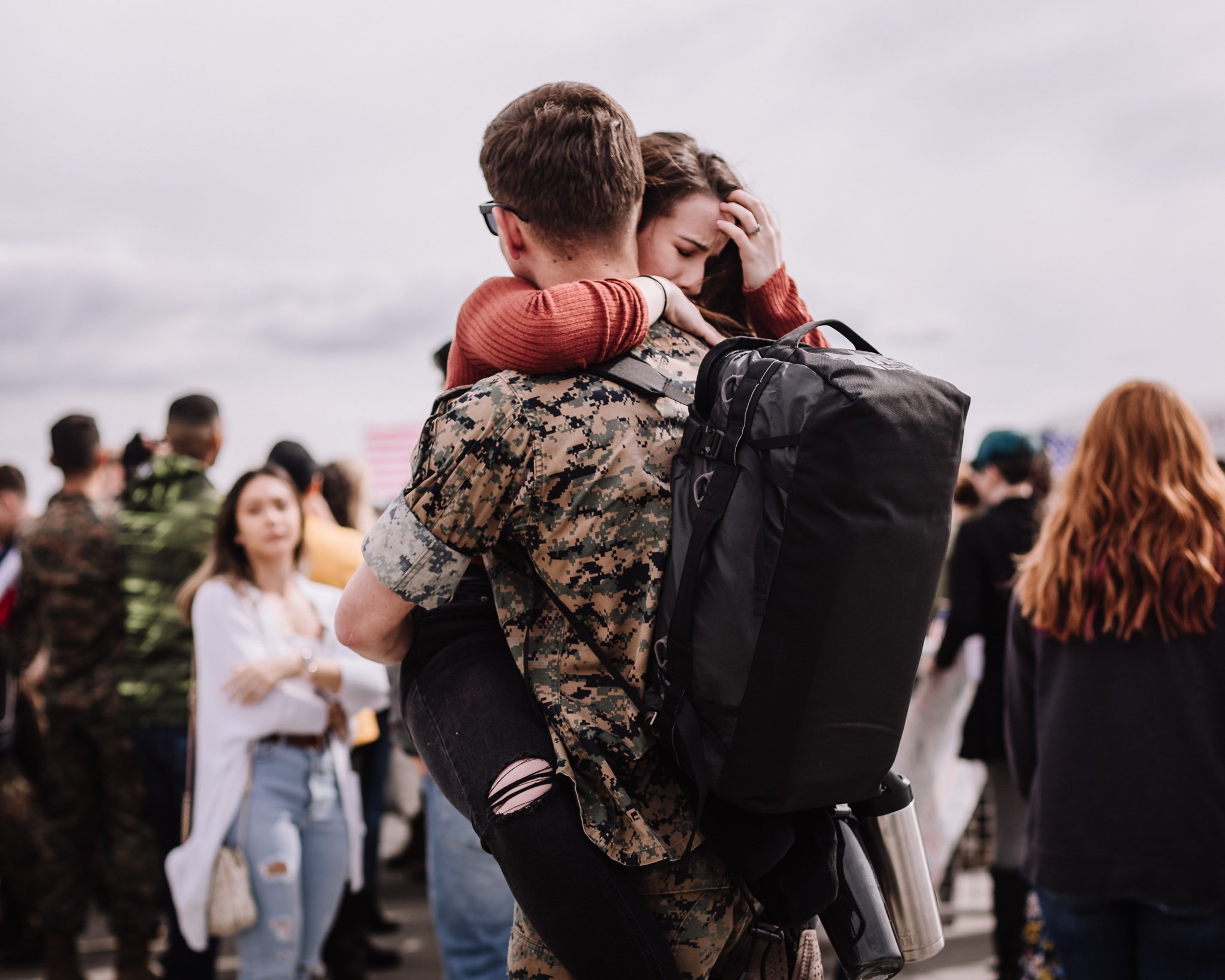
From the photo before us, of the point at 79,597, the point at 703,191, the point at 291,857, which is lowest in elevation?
the point at 291,857

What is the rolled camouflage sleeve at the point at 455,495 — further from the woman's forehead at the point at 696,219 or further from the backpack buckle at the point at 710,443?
the woman's forehead at the point at 696,219

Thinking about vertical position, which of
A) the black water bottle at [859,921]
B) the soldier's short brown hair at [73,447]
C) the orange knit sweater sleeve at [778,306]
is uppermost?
the soldier's short brown hair at [73,447]

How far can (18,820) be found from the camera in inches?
225

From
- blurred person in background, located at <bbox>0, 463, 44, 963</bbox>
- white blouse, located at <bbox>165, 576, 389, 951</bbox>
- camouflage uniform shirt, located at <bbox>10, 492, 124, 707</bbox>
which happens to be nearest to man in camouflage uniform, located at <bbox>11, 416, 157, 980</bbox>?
camouflage uniform shirt, located at <bbox>10, 492, 124, 707</bbox>

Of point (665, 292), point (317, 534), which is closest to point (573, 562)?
point (665, 292)

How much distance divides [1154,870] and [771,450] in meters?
2.02

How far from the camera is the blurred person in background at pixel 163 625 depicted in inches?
192

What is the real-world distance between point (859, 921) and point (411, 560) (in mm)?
912

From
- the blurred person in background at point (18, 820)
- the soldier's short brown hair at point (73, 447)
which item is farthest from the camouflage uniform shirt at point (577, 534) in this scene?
the blurred person in background at point (18, 820)

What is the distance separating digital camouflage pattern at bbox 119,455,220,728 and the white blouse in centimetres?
92

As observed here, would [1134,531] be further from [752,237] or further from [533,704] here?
[533,704]

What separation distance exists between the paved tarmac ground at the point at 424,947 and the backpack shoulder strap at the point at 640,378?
4373 mm

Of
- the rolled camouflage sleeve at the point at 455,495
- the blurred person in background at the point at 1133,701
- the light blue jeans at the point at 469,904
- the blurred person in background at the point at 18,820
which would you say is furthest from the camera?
the blurred person in background at the point at 18,820

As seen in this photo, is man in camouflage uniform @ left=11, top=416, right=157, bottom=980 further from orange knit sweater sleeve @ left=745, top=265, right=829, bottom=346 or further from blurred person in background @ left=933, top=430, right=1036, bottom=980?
orange knit sweater sleeve @ left=745, top=265, right=829, bottom=346
